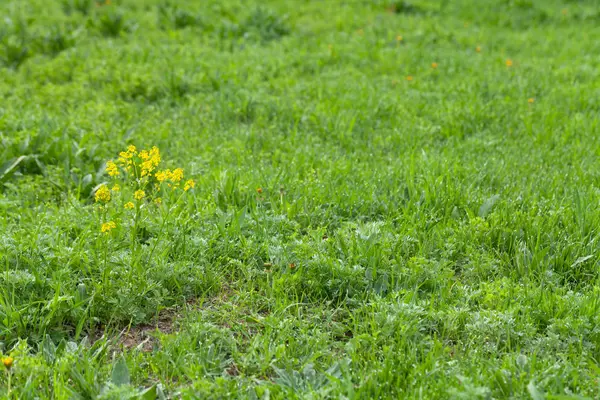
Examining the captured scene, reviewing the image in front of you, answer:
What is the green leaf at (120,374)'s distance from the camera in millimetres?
2773

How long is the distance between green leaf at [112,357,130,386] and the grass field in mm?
10

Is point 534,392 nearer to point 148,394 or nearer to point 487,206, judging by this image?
point 148,394

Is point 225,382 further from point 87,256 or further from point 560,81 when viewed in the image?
point 560,81

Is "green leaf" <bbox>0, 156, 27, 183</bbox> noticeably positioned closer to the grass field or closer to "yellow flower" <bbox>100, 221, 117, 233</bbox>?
the grass field

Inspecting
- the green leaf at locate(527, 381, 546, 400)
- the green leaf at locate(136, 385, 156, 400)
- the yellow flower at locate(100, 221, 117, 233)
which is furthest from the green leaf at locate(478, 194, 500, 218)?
the green leaf at locate(136, 385, 156, 400)

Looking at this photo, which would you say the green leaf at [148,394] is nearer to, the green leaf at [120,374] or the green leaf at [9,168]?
the green leaf at [120,374]

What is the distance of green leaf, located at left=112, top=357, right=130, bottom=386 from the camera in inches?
109

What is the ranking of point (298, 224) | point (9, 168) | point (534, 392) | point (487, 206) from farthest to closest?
point (9, 168) → point (487, 206) → point (298, 224) → point (534, 392)

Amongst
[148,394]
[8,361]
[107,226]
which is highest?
[107,226]

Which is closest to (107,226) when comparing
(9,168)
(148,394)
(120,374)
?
(120,374)

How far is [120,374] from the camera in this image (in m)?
2.79

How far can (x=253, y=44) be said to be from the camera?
777 cm

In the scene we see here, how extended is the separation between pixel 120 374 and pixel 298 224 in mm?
1436

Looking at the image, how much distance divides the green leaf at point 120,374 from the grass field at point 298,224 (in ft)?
0.03
